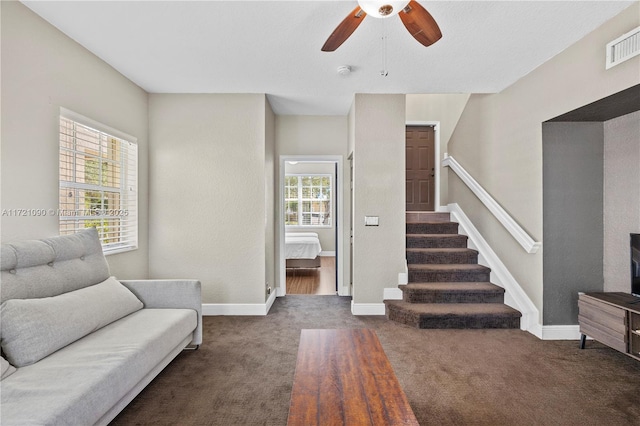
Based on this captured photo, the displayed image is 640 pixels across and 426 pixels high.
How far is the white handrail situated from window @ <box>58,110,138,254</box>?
4218mm

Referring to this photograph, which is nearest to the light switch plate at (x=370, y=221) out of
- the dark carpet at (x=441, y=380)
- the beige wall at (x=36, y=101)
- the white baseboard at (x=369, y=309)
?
the white baseboard at (x=369, y=309)

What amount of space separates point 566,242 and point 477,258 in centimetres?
122

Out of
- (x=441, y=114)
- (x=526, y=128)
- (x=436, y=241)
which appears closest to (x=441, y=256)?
(x=436, y=241)

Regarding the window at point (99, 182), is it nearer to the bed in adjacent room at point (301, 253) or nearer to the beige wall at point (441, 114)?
the bed in adjacent room at point (301, 253)

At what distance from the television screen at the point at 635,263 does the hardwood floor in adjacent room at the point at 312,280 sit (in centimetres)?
341

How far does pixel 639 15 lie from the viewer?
7.03 ft

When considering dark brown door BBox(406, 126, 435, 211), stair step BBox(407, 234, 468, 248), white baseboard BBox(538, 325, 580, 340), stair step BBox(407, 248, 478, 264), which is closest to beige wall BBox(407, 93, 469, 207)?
dark brown door BBox(406, 126, 435, 211)

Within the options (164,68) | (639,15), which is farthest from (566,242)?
(164,68)

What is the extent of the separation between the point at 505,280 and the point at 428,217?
1696mm

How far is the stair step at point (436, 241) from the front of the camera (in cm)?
441

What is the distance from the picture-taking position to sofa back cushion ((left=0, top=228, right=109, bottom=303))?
5.90ft

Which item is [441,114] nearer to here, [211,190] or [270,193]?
[270,193]

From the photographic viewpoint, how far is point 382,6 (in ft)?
5.68

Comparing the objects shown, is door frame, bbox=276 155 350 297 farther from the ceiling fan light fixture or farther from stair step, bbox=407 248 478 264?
the ceiling fan light fixture
